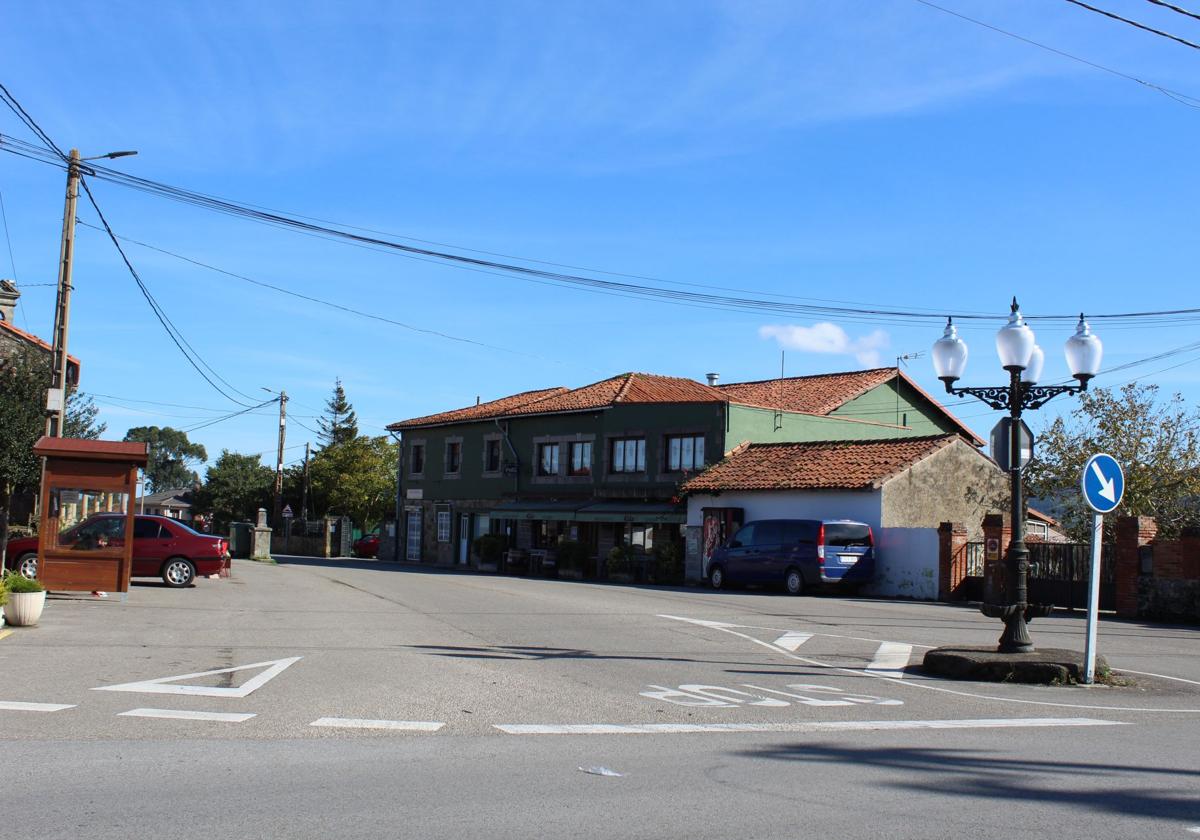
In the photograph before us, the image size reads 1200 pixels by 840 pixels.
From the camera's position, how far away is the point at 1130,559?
21.6 metres

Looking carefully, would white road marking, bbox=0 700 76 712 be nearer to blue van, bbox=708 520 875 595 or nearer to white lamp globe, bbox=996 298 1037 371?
white lamp globe, bbox=996 298 1037 371

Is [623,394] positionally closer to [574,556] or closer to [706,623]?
[574,556]

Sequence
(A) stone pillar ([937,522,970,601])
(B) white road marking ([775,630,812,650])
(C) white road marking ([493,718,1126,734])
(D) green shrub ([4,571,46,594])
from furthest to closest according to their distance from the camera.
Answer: (A) stone pillar ([937,522,970,601]), (B) white road marking ([775,630,812,650]), (D) green shrub ([4,571,46,594]), (C) white road marking ([493,718,1126,734])

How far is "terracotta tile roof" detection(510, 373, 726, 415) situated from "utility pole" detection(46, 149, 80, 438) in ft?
70.4

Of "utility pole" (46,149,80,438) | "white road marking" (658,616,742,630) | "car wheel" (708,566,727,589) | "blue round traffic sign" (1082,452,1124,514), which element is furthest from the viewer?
"car wheel" (708,566,727,589)

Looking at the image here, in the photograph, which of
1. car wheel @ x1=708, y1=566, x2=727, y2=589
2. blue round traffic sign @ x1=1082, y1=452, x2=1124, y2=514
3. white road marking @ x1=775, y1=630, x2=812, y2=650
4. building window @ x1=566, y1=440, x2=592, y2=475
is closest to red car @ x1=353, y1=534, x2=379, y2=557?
building window @ x1=566, y1=440, x2=592, y2=475

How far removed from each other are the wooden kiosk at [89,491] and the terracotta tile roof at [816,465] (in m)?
18.0

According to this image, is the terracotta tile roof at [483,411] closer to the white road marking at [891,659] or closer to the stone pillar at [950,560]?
the stone pillar at [950,560]

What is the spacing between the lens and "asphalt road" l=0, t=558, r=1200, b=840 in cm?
581

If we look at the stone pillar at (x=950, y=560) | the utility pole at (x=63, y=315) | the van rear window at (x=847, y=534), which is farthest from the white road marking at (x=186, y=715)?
the stone pillar at (x=950, y=560)

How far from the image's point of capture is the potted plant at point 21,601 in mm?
13805

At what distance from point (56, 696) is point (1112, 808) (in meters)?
8.24

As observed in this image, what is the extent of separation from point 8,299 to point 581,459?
72.1 ft

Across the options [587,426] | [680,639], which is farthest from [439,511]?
[680,639]
